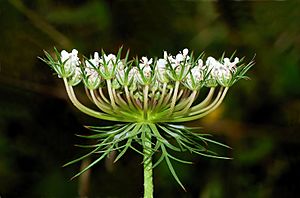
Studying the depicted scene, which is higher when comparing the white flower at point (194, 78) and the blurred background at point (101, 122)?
the blurred background at point (101, 122)

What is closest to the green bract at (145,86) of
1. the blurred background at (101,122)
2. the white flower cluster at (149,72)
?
the white flower cluster at (149,72)

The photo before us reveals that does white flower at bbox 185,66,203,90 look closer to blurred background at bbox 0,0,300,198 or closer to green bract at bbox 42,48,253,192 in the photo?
green bract at bbox 42,48,253,192

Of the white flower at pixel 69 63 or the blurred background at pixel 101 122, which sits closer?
the white flower at pixel 69 63

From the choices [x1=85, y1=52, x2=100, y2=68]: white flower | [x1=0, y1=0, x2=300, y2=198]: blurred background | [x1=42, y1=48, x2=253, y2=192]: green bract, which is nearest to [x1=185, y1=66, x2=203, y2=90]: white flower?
[x1=42, y1=48, x2=253, y2=192]: green bract

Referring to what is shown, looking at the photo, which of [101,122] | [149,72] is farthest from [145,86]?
[101,122]

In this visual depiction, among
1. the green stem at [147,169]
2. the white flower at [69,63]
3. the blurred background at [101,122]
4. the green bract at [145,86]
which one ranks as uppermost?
the blurred background at [101,122]

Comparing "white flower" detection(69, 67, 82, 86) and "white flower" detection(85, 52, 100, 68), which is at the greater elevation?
"white flower" detection(85, 52, 100, 68)

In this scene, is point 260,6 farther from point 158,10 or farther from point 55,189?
point 55,189

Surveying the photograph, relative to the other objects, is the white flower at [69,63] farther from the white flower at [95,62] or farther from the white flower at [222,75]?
the white flower at [222,75]
